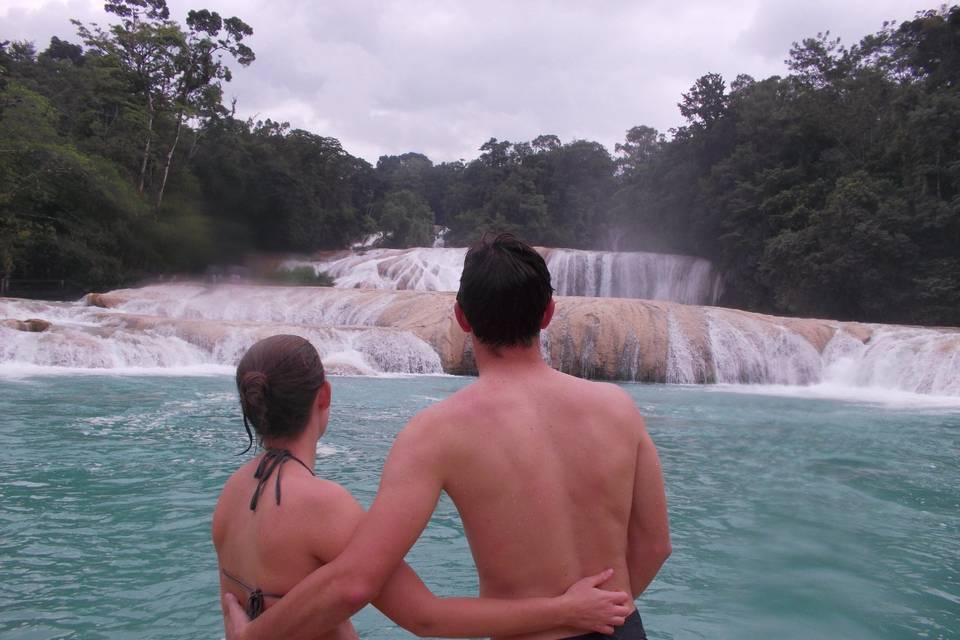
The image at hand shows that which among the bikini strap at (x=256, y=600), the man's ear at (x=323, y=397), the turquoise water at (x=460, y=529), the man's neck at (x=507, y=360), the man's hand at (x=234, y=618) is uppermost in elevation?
the man's neck at (x=507, y=360)

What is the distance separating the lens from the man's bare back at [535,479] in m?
1.42

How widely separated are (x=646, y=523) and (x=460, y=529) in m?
3.62

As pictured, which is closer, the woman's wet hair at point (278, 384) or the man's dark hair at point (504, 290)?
the man's dark hair at point (504, 290)

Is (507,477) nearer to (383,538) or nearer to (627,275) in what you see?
Answer: (383,538)

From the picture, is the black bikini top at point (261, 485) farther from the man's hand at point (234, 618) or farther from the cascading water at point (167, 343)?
the cascading water at point (167, 343)

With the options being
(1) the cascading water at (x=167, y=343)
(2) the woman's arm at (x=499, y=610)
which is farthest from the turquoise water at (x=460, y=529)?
(1) the cascading water at (x=167, y=343)

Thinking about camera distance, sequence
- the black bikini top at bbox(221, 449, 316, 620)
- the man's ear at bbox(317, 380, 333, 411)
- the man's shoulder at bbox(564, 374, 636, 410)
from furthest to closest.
→ 1. the man's ear at bbox(317, 380, 333, 411)
2. the black bikini top at bbox(221, 449, 316, 620)
3. the man's shoulder at bbox(564, 374, 636, 410)

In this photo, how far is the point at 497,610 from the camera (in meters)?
1.41

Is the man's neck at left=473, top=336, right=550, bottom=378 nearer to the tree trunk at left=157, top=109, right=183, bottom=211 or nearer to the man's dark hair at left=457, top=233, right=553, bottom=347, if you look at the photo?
the man's dark hair at left=457, top=233, right=553, bottom=347

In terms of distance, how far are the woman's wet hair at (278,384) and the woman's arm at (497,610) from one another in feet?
1.45

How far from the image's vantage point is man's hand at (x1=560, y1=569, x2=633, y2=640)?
139 centimetres

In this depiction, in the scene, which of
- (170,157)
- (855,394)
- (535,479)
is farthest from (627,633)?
(170,157)

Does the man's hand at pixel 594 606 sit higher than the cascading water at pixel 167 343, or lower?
higher

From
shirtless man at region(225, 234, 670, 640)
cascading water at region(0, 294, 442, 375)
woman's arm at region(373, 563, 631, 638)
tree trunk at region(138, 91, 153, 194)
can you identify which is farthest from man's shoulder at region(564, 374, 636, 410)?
tree trunk at region(138, 91, 153, 194)
